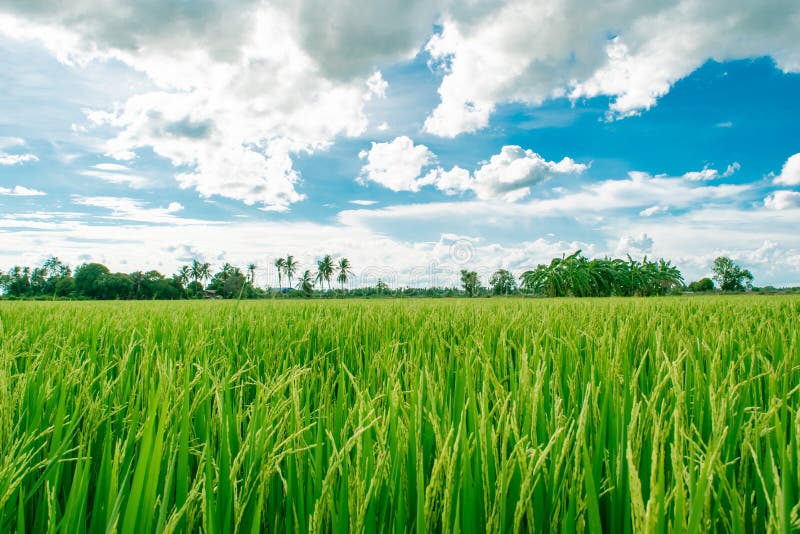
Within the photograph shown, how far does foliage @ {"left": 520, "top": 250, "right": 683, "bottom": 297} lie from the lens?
27344 millimetres

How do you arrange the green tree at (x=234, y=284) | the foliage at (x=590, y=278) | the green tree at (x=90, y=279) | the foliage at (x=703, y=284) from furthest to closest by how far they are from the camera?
the foliage at (x=703, y=284) → the green tree at (x=90, y=279) → the foliage at (x=590, y=278) → the green tree at (x=234, y=284)

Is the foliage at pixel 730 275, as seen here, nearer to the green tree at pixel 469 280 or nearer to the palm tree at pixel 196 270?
the green tree at pixel 469 280

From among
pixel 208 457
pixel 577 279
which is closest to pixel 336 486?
pixel 208 457

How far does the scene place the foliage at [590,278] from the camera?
2734 centimetres

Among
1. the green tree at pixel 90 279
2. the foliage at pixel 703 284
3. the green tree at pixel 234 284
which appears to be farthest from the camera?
the foliage at pixel 703 284

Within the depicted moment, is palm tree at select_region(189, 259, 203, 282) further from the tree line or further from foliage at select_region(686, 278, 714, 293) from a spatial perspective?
foliage at select_region(686, 278, 714, 293)

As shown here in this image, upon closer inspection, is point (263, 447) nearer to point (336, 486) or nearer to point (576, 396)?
point (336, 486)

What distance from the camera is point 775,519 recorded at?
0.56 metres

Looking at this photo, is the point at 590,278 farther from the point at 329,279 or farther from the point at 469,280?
the point at 329,279

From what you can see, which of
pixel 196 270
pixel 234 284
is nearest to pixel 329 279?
pixel 196 270

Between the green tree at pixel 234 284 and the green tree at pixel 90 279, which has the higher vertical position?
the green tree at pixel 90 279

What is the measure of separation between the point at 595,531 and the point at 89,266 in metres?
72.9

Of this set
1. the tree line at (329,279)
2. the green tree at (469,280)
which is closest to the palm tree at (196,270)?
the tree line at (329,279)

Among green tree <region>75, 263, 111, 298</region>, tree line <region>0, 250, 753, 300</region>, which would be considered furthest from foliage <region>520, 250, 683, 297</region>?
green tree <region>75, 263, 111, 298</region>
